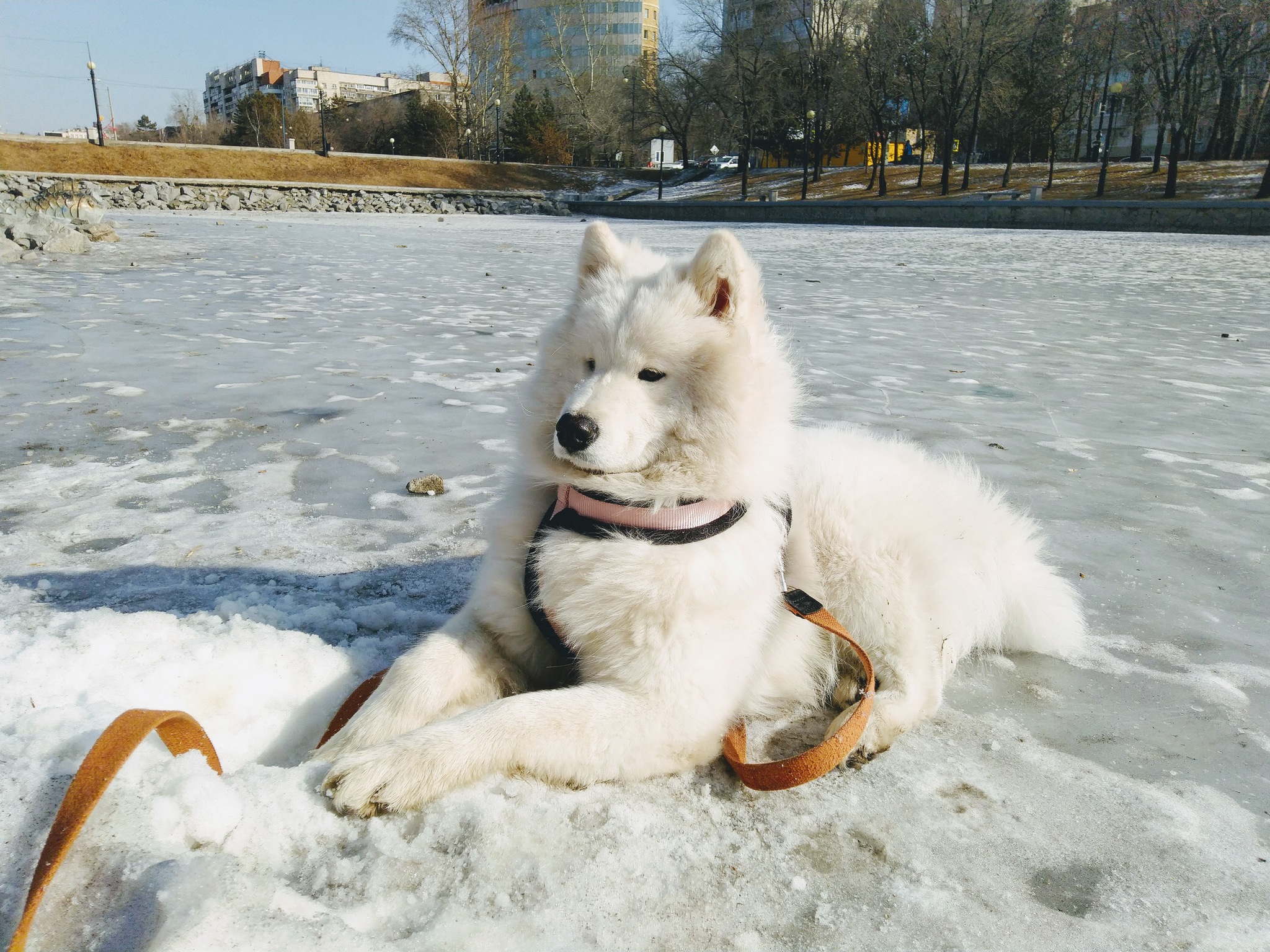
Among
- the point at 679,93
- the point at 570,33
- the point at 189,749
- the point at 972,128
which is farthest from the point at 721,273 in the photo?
the point at 570,33

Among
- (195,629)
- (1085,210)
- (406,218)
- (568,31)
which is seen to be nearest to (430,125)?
(568,31)

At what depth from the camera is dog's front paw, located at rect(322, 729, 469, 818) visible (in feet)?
5.35

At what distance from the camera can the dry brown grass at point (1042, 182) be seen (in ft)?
102

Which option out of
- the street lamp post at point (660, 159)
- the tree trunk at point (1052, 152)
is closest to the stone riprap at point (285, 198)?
the street lamp post at point (660, 159)

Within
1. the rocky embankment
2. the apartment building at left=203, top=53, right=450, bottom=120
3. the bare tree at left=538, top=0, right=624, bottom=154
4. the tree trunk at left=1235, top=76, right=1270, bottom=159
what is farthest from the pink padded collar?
the apartment building at left=203, top=53, right=450, bottom=120

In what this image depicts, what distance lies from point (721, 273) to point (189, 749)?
1610 mm

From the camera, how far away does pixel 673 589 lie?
1878mm

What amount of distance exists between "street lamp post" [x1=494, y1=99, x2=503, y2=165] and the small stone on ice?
184 ft

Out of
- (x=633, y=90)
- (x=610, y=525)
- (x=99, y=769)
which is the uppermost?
(x=633, y=90)

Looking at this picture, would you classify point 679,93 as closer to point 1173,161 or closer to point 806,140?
point 806,140

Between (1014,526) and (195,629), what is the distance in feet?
8.30

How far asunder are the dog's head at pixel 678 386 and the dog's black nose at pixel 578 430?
54 millimetres

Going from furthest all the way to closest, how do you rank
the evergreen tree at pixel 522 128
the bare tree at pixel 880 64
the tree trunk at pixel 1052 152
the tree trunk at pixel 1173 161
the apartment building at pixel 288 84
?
1. the apartment building at pixel 288 84
2. the evergreen tree at pixel 522 128
3. the bare tree at pixel 880 64
4. the tree trunk at pixel 1052 152
5. the tree trunk at pixel 1173 161

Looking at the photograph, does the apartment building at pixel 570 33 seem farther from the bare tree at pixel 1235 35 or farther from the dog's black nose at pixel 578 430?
the dog's black nose at pixel 578 430
